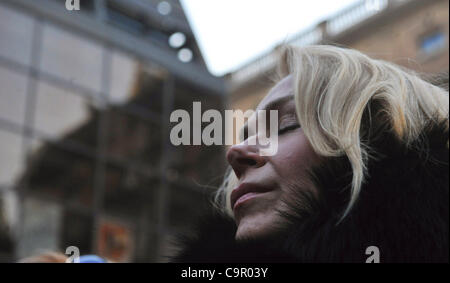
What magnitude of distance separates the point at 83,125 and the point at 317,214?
12312 millimetres

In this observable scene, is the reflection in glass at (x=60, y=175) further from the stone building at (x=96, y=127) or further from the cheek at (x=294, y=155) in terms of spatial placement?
the cheek at (x=294, y=155)

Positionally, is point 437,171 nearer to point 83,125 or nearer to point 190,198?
point 83,125

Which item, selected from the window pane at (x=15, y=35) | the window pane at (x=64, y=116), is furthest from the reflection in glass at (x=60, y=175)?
the window pane at (x=15, y=35)

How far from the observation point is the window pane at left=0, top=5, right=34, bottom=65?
12.4m

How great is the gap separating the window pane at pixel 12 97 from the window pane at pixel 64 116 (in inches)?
15.2

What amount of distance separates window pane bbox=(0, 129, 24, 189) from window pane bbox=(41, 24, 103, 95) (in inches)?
67.9

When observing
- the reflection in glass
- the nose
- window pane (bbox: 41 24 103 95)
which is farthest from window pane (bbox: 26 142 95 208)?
the nose

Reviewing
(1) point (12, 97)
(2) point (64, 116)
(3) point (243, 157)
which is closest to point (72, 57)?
(2) point (64, 116)

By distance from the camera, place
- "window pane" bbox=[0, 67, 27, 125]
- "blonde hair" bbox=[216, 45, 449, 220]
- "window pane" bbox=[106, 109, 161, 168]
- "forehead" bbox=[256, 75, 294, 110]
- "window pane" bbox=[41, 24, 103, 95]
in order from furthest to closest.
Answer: "window pane" bbox=[106, 109, 161, 168]
"window pane" bbox=[41, 24, 103, 95]
"window pane" bbox=[0, 67, 27, 125]
"forehead" bbox=[256, 75, 294, 110]
"blonde hair" bbox=[216, 45, 449, 220]

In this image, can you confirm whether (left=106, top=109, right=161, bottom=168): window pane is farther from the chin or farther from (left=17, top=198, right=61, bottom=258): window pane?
the chin

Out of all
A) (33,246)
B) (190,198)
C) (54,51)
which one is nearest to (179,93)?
(190,198)

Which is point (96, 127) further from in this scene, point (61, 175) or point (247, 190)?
point (247, 190)

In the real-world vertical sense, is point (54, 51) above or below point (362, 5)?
below

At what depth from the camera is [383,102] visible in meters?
1.78
